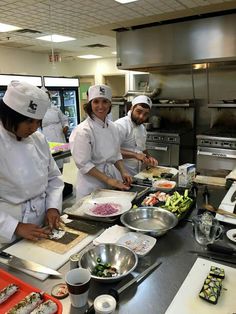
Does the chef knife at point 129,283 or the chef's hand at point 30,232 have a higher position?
the chef's hand at point 30,232

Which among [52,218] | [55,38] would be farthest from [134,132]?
[55,38]

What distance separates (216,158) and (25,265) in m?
3.19

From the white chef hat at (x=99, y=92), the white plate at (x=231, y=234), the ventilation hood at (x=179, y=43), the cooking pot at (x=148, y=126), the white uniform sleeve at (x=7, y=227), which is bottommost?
the white plate at (x=231, y=234)

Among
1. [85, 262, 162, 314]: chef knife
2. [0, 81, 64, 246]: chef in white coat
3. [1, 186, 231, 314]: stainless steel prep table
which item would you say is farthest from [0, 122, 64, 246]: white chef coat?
[85, 262, 162, 314]: chef knife

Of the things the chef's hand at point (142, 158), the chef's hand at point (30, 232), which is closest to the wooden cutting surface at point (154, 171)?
the chef's hand at point (142, 158)

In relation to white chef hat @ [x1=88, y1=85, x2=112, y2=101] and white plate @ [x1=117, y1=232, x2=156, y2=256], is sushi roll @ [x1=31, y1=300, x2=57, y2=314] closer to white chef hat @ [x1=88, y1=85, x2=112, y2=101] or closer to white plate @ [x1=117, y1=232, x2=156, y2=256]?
white plate @ [x1=117, y1=232, x2=156, y2=256]

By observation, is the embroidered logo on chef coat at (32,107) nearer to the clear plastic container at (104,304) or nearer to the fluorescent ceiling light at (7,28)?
the clear plastic container at (104,304)

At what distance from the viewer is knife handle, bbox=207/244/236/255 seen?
1063 millimetres

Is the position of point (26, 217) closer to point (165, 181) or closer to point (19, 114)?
point (19, 114)

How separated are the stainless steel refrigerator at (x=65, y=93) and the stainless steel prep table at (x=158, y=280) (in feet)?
17.9

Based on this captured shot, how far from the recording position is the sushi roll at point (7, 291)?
83 cm

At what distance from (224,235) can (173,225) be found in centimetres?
23

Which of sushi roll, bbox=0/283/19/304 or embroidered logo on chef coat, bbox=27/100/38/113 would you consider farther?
embroidered logo on chef coat, bbox=27/100/38/113

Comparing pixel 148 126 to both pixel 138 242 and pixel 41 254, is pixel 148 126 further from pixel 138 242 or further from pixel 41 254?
pixel 41 254
